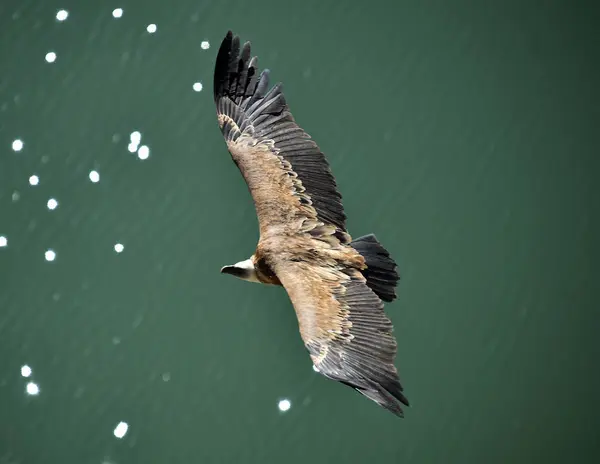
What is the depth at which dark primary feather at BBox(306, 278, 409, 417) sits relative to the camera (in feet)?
8.96

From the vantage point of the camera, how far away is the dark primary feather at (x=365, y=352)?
2.73m

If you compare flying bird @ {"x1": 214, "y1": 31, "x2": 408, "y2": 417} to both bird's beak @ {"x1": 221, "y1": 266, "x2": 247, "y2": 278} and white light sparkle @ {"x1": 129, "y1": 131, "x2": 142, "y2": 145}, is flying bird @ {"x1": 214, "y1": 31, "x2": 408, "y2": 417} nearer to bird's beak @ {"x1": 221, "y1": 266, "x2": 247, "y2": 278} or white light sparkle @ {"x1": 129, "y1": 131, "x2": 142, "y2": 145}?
bird's beak @ {"x1": 221, "y1": 266, "x2": 247, "y2": 278}

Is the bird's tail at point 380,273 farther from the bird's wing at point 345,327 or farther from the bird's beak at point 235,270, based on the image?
the bird's beak at point 235,270

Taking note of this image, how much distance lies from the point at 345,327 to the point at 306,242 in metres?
0.33

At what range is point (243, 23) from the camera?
13.0 feet

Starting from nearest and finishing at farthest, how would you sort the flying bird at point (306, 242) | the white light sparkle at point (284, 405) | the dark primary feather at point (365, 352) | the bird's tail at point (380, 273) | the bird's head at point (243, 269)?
the dark primary feather at point (365, 352) < the flying bird at point (306, 242) < the bird's tail at point (380, 273) < the bird's head at point (243, 269) < the white light sparkle at point (284, 405)

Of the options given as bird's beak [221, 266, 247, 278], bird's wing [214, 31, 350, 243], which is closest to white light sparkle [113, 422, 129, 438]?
bird's beak [221, 266, 247, 278]

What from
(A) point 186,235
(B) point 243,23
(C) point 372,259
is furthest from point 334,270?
(B) point 243,23

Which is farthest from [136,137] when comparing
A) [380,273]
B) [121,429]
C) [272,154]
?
[380,273]

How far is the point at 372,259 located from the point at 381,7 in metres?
1.32

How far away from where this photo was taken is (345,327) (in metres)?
2.89

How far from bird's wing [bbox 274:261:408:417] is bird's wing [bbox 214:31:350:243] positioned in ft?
0.54

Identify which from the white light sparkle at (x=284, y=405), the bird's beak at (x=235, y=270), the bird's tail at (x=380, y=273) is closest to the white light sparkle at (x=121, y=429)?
the white light sparkle at (x=284, y=405)

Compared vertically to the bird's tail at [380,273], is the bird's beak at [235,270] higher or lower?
lower
